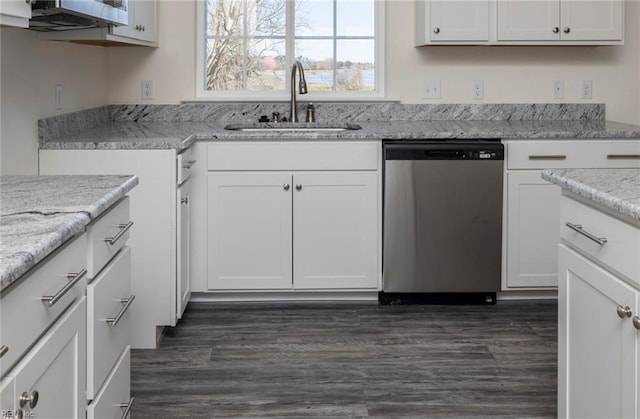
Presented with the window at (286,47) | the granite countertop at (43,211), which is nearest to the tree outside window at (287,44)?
the window at (286,47)

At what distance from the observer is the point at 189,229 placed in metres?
3.83

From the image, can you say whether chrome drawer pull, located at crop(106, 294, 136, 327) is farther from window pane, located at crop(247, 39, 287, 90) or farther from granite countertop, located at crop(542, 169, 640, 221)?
window pane, located at crop(247, 39, 287, 90)

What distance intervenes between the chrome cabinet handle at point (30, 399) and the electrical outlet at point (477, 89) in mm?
3522

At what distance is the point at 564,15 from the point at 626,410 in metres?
2.80

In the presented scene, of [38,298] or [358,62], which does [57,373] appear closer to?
[38,298]

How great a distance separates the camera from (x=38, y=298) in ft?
4.51

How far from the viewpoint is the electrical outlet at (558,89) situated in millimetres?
4488

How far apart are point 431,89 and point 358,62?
16.9 inches

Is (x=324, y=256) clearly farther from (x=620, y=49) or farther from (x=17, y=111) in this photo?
(x=620, y=49)

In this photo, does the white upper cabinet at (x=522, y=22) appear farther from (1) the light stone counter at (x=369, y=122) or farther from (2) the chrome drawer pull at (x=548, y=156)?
(2) the chrome drawer pull at (x=548, y=156)

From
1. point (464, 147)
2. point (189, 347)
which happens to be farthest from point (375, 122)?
point (189, 347)

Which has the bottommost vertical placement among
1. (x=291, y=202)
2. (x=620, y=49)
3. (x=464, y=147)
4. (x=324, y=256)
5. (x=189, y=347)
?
(x=189, y=347)

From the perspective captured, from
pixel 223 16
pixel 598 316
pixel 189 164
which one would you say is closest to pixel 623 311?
pixel 598 316

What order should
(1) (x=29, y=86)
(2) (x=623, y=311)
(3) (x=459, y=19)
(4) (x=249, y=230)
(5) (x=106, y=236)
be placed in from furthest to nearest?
(3) (x=459, y=19)
(4) (x=249, y=230)
(1) (x=29, y=86)
(5) (x=106, y=236)
(2) (x=623, y=311)
